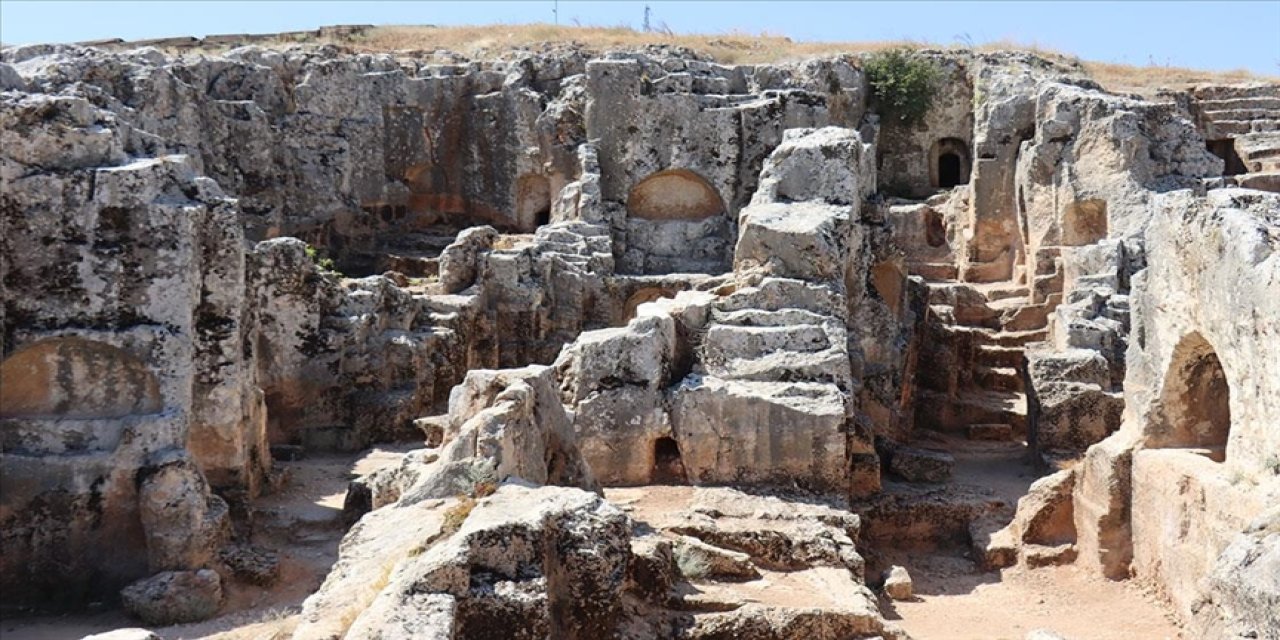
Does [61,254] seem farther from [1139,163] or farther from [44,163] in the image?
[1139,163]

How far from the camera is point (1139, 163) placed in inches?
783

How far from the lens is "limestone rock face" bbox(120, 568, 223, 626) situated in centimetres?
991

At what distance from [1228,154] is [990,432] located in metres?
10.9

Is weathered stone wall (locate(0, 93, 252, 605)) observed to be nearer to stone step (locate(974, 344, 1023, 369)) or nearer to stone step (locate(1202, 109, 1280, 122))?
stone step (locate(974, 344, 1023, 369))

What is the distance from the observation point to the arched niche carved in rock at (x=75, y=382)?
10688mm

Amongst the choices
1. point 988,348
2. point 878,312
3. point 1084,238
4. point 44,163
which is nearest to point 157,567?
point 44,163

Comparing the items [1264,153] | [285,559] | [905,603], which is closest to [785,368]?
[905,603]

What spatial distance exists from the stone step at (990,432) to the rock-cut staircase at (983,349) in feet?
0.04

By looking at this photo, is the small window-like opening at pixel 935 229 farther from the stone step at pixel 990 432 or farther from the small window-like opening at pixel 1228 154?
the stone step at pixel 990 432

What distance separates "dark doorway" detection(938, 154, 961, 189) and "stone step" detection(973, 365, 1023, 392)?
1067cm

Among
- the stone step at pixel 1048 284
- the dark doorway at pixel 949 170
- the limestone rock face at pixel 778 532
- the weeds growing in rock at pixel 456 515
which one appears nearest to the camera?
the weeds growing in rock at pixel 456 515

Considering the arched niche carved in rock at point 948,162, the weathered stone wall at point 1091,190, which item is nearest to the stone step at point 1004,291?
the weathered stone wall at point 1091,190

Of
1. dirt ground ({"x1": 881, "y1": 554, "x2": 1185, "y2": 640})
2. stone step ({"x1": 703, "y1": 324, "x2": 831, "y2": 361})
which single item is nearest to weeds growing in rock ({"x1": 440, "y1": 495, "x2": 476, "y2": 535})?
dirt ground ({"x1": 881, "y1": 554, "x2": 1185, "y2": 640})

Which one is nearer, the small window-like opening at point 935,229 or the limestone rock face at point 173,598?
the limestone rock face at point 173,598
